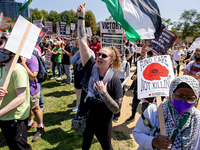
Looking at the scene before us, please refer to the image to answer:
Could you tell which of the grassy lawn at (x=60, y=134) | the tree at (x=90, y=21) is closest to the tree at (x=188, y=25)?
the tree at (x=90, y=21)

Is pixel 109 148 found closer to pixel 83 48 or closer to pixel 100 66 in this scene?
pixel 100 66

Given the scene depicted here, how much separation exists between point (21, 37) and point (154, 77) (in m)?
1.94

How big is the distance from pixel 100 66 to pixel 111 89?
380 mm

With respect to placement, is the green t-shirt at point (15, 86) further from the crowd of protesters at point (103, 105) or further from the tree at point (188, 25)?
the tree at point (188, 25)

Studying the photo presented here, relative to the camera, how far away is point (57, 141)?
3.12 meters

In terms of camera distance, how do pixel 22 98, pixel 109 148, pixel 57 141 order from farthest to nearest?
pixel 57 141 → pixel 109 148 → pixel 22 98

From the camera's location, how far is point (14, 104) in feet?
5.85

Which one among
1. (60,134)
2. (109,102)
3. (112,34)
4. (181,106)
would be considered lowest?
(60,134)

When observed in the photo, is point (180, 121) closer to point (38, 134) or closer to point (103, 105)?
point (103, 105)

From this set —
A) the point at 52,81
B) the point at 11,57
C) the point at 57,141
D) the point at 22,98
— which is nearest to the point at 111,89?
the point at 22,98

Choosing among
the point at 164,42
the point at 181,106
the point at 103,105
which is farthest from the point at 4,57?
the point at 164,42

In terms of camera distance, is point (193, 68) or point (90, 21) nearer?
point (193, 68)

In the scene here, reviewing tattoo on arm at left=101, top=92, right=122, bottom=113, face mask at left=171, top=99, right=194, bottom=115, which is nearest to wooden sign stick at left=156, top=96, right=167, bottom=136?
face mask at left=171, top=99, right=194, bottom=115

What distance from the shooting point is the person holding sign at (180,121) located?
3.93 ft
